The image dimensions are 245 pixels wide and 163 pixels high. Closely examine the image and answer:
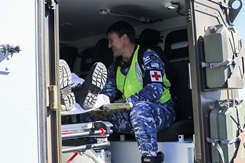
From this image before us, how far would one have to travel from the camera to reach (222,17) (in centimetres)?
341

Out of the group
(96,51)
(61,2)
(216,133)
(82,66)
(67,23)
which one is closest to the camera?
(216,133)

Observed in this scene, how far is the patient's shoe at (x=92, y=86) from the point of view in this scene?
9.11 ft

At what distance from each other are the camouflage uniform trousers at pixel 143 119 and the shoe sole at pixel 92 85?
0.70 metres

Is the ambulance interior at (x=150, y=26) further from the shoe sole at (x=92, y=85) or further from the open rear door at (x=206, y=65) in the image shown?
the shoe sole at (x=92, y=85)

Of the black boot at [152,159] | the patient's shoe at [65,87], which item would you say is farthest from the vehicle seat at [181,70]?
the patient's shoe at [65,87]

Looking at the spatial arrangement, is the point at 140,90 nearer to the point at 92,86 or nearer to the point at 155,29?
the point at 92,86

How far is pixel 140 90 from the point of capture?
366cm

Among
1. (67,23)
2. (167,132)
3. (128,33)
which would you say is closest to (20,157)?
(167,132)

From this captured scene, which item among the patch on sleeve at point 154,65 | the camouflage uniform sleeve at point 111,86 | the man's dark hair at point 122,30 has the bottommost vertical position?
the camouflage uniform sleeve at point 111,86

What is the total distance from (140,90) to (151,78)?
0.52ft

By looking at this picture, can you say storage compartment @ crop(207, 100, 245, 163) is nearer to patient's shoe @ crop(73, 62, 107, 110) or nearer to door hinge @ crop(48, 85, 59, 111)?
patient's shoe @ crop(73, 62, 107, 110)

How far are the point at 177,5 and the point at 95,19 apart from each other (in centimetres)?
98

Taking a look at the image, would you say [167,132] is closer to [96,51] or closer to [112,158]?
[112,158]

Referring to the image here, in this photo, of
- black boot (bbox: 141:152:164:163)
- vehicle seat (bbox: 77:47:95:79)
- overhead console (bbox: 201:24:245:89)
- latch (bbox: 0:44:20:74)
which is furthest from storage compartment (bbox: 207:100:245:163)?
vehicle seat (bbox: 77:47:95:79)
